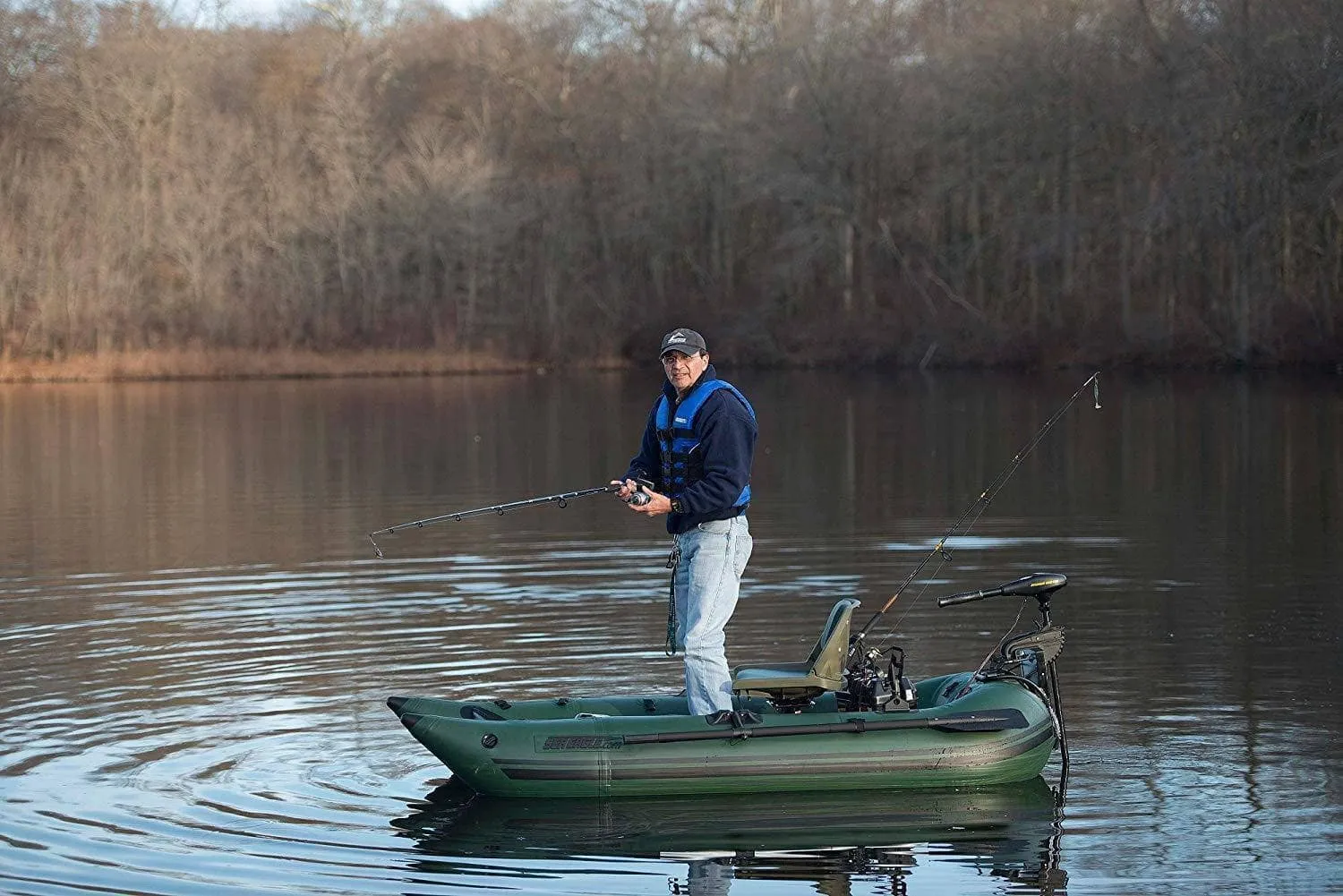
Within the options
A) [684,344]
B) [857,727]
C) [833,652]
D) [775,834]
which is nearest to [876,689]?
[833,652]

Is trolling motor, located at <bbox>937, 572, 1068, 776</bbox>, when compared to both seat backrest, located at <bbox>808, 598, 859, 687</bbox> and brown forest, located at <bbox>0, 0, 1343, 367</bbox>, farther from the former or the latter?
brown forest, located at <bbox>0, 0, 1343, 367</bbox>

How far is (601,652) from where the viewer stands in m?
11.8

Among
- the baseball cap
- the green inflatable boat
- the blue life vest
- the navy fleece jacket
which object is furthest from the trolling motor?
the baseball cap

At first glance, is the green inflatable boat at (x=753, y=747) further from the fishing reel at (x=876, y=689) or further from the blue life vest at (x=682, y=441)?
the blue life vest at (x=682, y=441)

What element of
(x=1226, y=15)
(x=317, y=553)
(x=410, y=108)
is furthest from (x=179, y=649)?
(x=410, y=108)

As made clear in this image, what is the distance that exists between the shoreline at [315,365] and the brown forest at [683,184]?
0.33 metres

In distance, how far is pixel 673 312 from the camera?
5741 centimetres

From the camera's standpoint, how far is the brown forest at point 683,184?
147 feet

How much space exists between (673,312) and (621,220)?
3.48m

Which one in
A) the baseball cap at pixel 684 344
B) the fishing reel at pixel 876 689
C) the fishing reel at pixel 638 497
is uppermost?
the baseball cap at pixel 684 344

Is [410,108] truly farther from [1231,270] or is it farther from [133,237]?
[1231,270]

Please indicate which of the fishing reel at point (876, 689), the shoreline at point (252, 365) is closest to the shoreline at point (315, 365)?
the shoreline at point (252, 365)

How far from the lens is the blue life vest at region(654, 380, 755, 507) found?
8656mm

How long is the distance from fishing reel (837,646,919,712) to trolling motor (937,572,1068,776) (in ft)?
1.22
